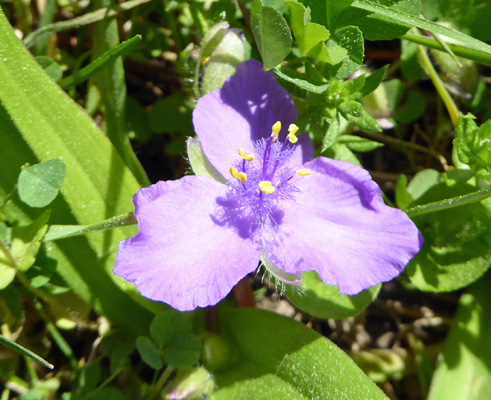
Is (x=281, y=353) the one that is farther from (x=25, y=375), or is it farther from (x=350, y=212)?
(x=25, y=375)

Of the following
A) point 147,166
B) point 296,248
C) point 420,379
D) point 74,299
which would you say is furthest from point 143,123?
point 420,379

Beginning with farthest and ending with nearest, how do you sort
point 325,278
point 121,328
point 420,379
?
1. point 420,379
2. point 121,328
3. point 325,278

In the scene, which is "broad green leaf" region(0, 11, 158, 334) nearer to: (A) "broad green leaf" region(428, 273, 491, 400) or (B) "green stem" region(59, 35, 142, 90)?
(B) "green stem" region(59, 35, 142, 90)

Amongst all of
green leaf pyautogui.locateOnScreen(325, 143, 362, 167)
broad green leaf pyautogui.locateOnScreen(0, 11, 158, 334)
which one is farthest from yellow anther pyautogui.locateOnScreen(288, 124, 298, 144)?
broad green leaf pyautogui.locateOnScreen(0, 11, 158, 334)

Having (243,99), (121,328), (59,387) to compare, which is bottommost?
(59,387)

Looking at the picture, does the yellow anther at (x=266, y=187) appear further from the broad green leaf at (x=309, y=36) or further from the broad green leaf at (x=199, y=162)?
the broad green leaf at (x=309, y=36)

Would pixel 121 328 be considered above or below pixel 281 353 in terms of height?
below

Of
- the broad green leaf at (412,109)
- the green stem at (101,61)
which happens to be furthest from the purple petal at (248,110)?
the broad green leaf at (412,109)
